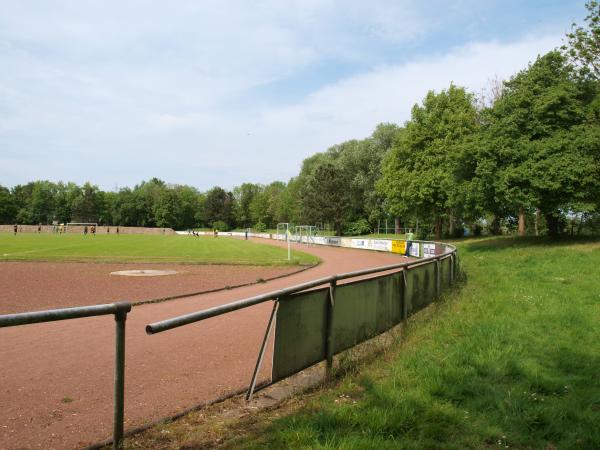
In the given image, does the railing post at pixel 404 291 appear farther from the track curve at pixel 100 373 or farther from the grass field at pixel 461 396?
the track curve at pixel 100 373

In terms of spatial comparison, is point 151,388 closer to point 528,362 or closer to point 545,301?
point 528,362

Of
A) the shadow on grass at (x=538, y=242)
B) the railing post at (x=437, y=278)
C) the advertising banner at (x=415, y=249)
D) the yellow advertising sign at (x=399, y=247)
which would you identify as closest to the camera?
the railing post at (x=437, y=278)

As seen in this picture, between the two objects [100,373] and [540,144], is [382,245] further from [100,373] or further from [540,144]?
→ [100,373]

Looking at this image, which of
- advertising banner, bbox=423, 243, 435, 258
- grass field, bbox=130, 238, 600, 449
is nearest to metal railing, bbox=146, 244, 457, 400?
grass field, bbox=130, 238, 600, 449

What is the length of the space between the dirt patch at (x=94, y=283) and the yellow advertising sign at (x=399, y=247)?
14.2m

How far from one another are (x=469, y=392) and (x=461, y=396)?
0.18 m

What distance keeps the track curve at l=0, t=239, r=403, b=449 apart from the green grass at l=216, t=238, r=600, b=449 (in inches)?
56.3

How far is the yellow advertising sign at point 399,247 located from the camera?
34.1m

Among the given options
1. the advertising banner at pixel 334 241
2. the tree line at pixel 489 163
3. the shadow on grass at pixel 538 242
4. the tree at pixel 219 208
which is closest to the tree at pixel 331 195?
the tree line at pixel 489 163

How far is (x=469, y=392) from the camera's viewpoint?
460 centimetres

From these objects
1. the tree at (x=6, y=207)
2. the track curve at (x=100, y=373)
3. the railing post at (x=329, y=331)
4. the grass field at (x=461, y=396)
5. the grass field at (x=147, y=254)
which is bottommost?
the grass field at (x=147, y=254)

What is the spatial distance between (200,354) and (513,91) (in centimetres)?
2816

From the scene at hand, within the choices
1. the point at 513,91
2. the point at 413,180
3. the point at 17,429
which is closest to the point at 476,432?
the point at 17,429

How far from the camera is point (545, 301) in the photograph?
31.1 ft
